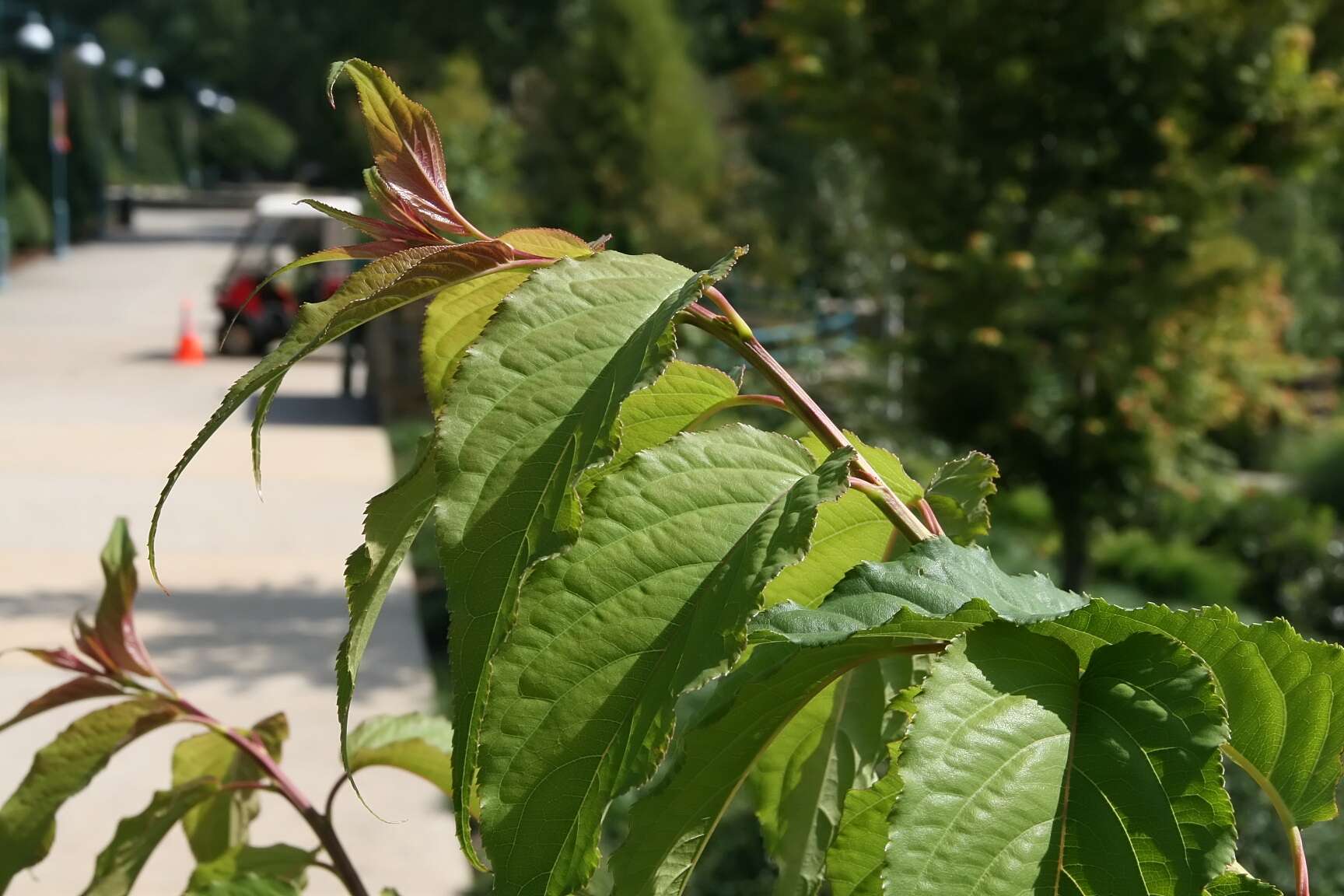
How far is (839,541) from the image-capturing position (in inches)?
32.7

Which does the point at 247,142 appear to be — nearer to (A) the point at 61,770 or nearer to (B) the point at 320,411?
(B) the point at 320,411

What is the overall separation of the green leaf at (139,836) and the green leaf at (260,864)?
48 mm

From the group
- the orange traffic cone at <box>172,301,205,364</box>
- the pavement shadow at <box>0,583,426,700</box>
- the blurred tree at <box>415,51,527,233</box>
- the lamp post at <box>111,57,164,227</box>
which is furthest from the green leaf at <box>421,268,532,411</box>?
the lamp post at <box>111,57,164,227</box>

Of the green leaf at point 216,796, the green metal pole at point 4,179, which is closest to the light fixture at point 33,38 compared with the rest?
the green metal pole at point 4,179

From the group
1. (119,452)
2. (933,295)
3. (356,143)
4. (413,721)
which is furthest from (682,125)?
(413,721)

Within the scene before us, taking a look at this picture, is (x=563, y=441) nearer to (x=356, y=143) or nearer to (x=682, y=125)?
(x=682, y=125)

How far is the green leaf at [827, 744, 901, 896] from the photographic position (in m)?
0.77

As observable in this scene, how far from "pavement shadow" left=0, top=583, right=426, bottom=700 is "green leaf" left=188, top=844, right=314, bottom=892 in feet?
16.2

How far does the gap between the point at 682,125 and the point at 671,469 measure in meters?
18.9

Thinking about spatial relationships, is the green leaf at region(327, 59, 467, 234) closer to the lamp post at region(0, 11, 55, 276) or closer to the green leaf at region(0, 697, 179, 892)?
the green leaf at region(0, 697, 179, 892)

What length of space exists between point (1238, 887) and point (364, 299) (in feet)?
1.51

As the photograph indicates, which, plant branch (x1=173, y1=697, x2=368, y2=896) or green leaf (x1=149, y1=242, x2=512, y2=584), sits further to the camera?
plant branch (x1=173, y1=697, x2=368, y2=896)

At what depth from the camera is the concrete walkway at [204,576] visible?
4.83 meters

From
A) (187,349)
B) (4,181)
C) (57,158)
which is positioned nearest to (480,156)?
(187,349)
